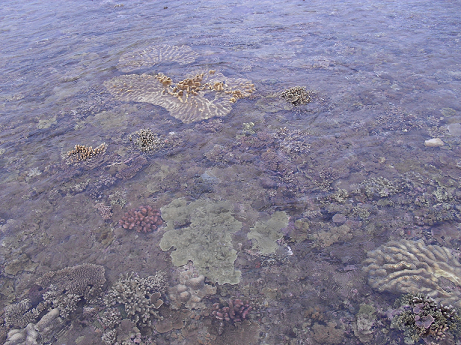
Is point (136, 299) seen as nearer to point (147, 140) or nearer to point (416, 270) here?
point (147, 140)

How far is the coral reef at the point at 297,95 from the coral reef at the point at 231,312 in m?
6.71

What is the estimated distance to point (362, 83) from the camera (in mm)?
9836

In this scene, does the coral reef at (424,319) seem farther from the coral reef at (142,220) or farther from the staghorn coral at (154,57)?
the staghorn coral at (154,57)

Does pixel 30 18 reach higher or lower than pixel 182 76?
higher

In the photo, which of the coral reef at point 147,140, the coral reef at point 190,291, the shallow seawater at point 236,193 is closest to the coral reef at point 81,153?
the shallow seawater at point 236,193

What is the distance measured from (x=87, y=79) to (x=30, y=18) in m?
12.6

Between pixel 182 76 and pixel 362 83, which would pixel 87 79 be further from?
pixel 362 83

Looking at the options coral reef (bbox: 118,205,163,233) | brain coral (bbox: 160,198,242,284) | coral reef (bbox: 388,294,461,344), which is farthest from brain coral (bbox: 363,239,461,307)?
coral reef (bbox: 118,205,163,233)

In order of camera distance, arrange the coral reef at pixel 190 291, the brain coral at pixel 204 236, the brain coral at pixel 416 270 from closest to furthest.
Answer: the brain coral at pixel 416 270
the coral reef at pixel 190 291
the brain coral at pixel 204 236

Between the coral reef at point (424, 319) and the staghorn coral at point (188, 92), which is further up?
the staghorn coral at point (188, 92)

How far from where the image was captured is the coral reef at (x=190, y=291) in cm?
466

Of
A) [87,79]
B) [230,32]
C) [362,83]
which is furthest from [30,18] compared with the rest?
[362,83]

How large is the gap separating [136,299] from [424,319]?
14.8ft

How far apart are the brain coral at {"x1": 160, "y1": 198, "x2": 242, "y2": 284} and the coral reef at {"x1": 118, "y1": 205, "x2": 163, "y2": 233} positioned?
0.19 metres
